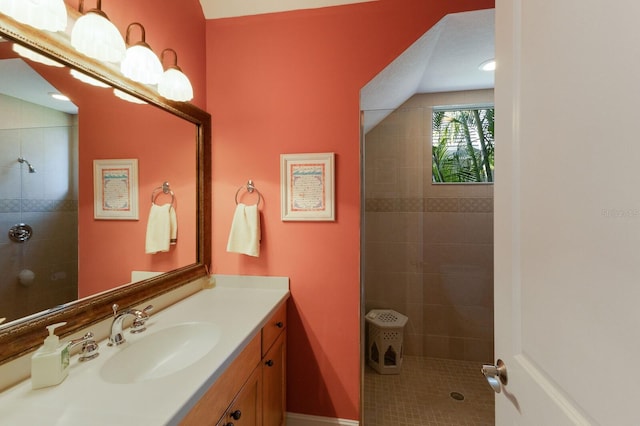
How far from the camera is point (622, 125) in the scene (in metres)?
0.39

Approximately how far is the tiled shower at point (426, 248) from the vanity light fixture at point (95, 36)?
1.64m

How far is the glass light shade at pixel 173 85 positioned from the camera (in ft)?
4.17

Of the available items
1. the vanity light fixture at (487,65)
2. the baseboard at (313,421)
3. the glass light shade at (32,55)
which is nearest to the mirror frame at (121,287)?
the glass light shade at (32,55)

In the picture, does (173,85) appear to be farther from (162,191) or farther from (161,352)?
(161,352)

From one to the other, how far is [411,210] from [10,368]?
2.22 meters

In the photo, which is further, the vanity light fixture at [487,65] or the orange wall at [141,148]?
the vanity light fixture at [487,65]

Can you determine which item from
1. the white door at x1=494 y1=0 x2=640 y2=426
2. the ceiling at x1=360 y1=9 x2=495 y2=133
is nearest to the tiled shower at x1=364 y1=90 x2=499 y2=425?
the ceiling at x1=360 y1=9 x2=495 y2=133

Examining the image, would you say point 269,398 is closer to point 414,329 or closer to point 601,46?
point 414,329

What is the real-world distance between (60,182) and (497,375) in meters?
1.52

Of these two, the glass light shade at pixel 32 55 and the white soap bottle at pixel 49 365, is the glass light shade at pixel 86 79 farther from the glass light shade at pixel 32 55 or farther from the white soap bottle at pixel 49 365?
the white soap bottle at pixel 49 365

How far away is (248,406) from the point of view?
106cm

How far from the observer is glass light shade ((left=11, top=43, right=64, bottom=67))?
796 millimetres

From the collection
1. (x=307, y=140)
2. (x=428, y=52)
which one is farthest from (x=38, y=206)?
(x=428, y=52)

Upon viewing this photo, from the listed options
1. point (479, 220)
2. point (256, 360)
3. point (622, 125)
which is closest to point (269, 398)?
point (256, 360)
